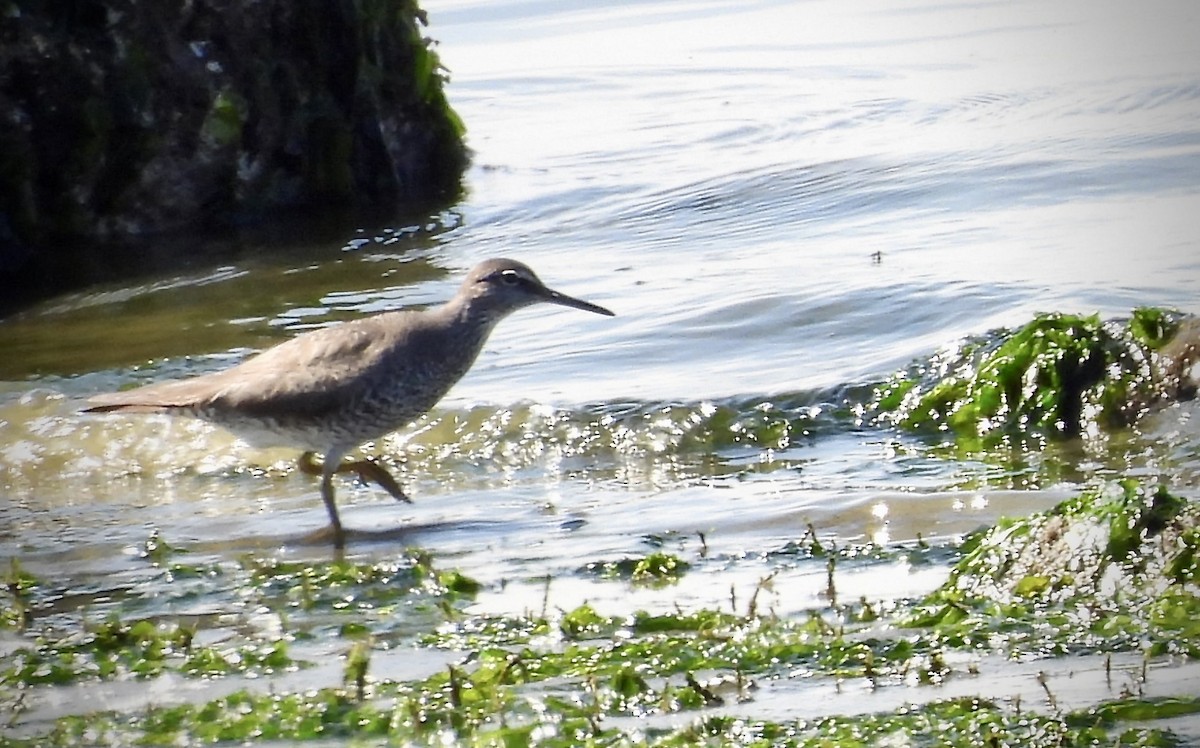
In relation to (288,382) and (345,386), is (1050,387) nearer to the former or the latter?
(345,386)

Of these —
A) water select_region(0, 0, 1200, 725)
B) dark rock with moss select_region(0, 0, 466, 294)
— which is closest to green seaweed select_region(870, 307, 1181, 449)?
water select_region(0, 0, 1200, 725)

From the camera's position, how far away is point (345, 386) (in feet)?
20.5

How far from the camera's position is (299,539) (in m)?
6.01

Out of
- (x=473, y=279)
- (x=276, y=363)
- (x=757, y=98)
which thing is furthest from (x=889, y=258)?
(x=757, y=98)

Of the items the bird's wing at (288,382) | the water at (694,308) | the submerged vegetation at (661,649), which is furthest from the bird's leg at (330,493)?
the submerged vegetation at (661,649)

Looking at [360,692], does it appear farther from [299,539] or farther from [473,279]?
[473,279]

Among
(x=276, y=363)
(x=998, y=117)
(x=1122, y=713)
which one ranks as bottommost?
(x=1122, y=713)

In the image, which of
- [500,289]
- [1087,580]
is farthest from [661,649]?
[500,289]

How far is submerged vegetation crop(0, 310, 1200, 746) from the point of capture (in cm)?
365

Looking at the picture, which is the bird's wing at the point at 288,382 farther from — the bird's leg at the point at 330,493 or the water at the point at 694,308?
the water at the point at 694,308

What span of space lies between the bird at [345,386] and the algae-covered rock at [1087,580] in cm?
240

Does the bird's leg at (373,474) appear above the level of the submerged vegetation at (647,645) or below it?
above

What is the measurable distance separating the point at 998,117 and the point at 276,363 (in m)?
7.98

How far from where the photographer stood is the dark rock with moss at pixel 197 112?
428 inches
